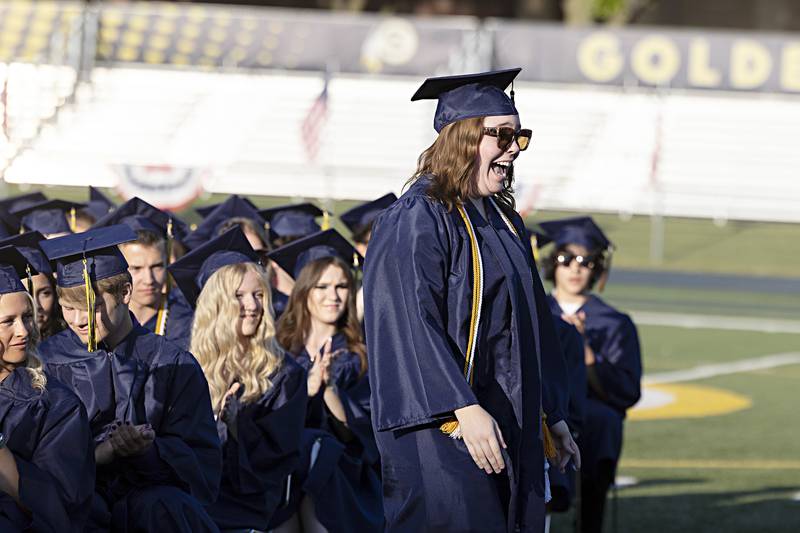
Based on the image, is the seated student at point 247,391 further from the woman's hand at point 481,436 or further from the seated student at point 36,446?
the woman's hand at point 481,436

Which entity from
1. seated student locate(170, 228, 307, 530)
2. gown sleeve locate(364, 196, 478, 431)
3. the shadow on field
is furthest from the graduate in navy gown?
gown sleeve locate(364, 196, 478, 431)

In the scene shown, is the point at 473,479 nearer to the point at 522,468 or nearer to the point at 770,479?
the point at 522,468

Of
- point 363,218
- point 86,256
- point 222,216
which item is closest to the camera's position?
point 86,256

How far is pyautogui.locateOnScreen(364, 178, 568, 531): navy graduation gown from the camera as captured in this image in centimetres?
436

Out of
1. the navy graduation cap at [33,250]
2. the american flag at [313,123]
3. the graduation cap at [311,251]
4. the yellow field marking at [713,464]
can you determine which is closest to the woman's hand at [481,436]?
the navy graduation cap at [33,250]

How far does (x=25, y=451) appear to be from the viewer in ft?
15.4

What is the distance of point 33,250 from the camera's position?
6754 millimetres

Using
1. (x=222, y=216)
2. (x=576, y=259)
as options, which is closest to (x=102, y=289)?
(x=576, y=259)

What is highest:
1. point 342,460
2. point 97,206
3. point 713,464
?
point 97,206

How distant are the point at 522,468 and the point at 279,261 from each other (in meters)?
3.37

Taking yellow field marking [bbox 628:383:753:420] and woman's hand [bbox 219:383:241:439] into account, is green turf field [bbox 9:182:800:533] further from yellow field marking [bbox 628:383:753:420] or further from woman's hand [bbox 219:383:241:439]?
woman's hand [bbox 219:383:241:439]

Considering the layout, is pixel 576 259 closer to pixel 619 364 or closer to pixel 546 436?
pixel 619 364

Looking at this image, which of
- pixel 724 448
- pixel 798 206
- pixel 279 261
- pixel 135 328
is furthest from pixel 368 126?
pixel 135 328

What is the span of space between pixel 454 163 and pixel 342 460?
106 inches
